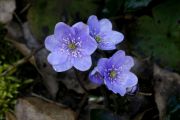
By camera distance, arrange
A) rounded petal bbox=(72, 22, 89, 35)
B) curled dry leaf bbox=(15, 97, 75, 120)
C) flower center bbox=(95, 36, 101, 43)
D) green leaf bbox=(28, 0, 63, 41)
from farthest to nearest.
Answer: green leaf bbox=(28, 0, 63, 41) < curled dry leaf bbox=(15, 97, 75, 120) < flower center bbox=(95, 36, 101, 43) < rounded petal bbox=(72, 22, 89, 35)

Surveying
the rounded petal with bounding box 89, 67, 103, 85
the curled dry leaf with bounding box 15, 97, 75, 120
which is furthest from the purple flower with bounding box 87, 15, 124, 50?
the curled dry leaf with bounding box 15, 97, 75, 120

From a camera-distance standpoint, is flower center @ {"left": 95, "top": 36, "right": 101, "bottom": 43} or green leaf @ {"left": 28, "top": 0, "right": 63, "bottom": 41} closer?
flower center @ {"left": 95, "top": 36, "right": 101, "bottom": 43}

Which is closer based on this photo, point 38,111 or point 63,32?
point 63,32

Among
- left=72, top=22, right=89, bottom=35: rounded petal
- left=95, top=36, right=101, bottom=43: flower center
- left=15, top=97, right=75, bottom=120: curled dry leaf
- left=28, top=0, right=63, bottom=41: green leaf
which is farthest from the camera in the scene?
left=28, top=0, right=63, bottom=41: green leaf

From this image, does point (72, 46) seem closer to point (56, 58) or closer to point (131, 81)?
point (56, 58)

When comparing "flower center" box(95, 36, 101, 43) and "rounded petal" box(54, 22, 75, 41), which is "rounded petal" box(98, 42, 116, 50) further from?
"rounded petal" box(54, 22, 75, 41)

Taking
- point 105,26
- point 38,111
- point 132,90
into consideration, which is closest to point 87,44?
point 105,26

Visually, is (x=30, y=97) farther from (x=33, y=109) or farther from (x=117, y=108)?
(x=117, y=108)
